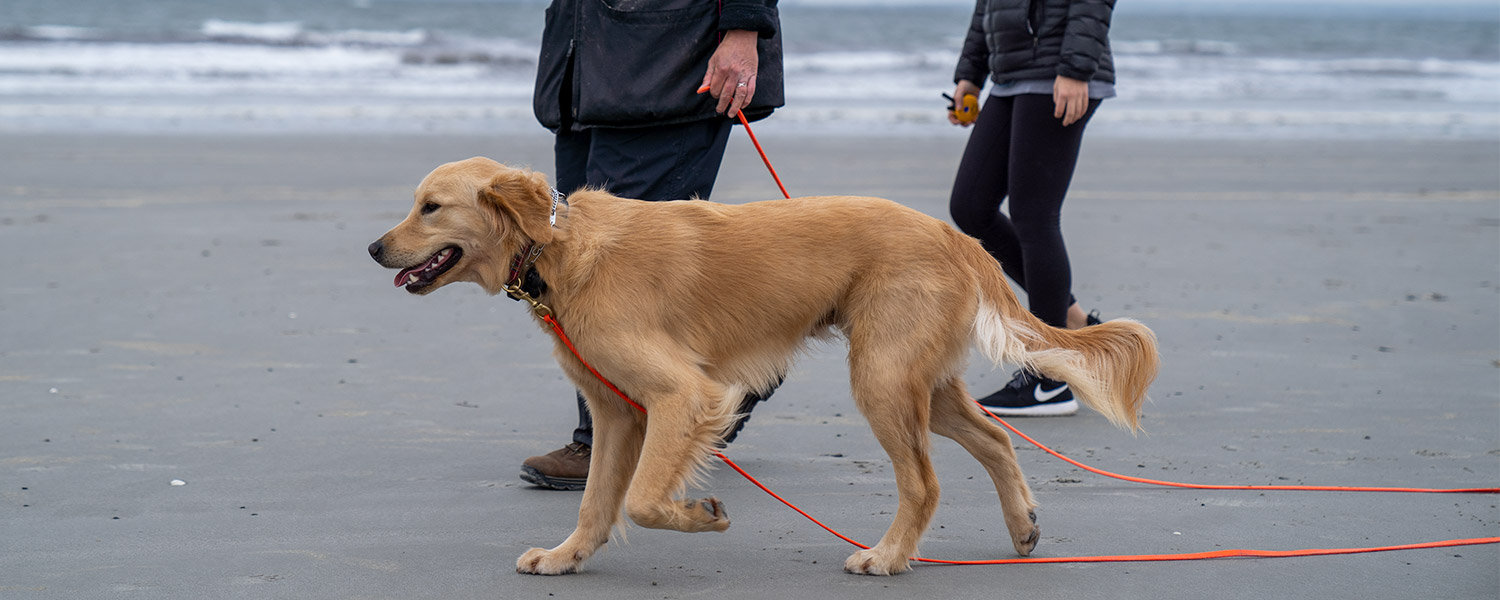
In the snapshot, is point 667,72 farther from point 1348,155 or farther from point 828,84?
point 828,84

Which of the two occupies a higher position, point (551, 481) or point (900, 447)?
point (900, 447)

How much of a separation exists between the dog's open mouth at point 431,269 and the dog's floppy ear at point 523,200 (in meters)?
0.17

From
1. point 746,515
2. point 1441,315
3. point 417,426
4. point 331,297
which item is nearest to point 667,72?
point 746,515

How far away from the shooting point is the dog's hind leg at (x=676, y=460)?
9.32 feet

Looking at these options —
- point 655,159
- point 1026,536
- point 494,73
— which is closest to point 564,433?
point 655,159

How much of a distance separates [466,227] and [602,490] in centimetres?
77

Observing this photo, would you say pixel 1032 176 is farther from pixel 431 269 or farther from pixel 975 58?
pixel 431 269

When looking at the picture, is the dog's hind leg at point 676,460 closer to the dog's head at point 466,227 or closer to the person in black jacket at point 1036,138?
the dog's head at point 466,227

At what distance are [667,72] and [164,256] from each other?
201 inches

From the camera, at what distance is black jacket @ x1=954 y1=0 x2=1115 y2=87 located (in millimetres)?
4430

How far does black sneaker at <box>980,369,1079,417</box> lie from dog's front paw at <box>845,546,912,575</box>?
1.70 metres

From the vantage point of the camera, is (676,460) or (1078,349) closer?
(676,460)

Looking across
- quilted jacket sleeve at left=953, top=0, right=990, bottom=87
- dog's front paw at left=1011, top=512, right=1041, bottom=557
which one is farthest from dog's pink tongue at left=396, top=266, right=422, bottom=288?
quilted jacket sleeve at left=953, top=0, right=990, bottom=87

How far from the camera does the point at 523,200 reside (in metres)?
2.89
